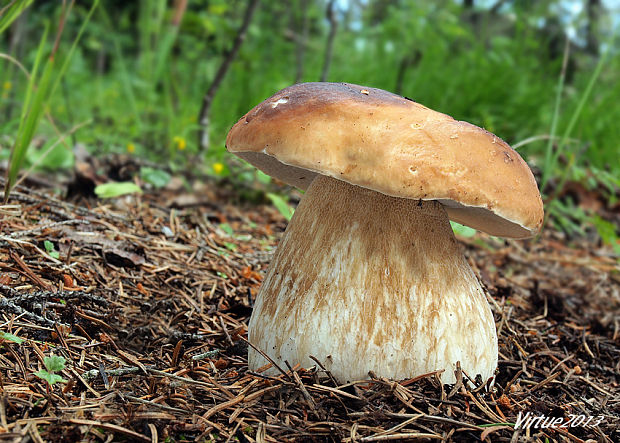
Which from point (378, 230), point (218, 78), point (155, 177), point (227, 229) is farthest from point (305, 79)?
point (378, 230)

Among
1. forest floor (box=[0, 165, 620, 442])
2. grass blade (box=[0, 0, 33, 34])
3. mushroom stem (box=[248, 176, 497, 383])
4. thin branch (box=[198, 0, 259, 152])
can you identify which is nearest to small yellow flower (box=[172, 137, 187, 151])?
thin branch (box=[198, 0, 259, 152])

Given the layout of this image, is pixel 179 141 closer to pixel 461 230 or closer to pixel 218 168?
pixel 218 168

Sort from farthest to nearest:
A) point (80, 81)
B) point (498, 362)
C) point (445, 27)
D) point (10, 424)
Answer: point (80, 81)
point (445, 27)
point (498, 362)
point (10, 424)

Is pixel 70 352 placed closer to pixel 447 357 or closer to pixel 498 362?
pixel 447 357

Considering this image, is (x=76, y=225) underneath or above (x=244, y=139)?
underneath

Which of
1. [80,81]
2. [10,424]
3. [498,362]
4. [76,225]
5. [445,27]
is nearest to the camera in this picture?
[10,424]

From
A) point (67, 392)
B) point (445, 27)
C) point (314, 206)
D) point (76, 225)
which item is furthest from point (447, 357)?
point (445, 27)

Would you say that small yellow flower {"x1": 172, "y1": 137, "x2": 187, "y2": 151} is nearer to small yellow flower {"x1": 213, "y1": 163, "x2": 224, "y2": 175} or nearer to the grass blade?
small yellow flower {"x1": 213, "y1": 163, "x2": 224, "y2": 175}
